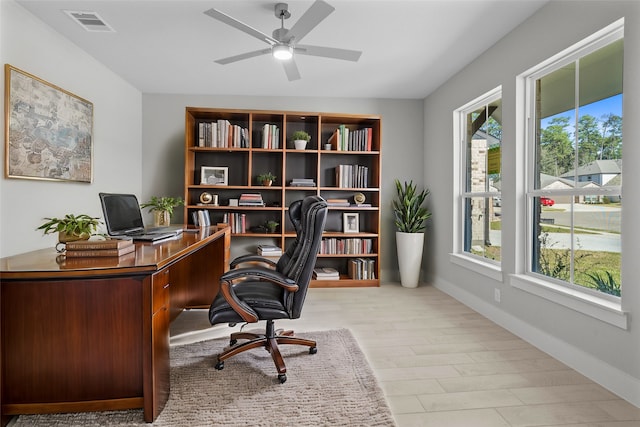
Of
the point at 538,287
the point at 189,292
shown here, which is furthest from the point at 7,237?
the point at 538,287

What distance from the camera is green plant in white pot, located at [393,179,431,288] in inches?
179

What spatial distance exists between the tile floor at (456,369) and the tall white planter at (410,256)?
0.79 meters

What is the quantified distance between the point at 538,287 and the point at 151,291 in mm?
2539

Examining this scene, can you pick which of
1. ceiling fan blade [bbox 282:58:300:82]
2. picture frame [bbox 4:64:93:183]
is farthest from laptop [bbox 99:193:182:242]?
ceiling fan blade [bbox 282:58:300:82]

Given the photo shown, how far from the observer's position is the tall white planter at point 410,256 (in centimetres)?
454

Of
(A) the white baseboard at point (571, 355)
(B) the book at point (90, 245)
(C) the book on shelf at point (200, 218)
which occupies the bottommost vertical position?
(A) the white baseboard at point (571, 355)

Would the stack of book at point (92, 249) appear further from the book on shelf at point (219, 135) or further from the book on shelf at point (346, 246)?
the book on shelf at point (346, 246)

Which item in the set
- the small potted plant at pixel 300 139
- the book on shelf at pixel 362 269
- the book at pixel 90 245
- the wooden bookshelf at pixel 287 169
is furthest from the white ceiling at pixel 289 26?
the book on shelf at pixel 362 269

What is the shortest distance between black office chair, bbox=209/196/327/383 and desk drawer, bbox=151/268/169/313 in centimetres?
31

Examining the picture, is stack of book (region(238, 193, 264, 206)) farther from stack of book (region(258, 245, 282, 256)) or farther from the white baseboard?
the white baseboard

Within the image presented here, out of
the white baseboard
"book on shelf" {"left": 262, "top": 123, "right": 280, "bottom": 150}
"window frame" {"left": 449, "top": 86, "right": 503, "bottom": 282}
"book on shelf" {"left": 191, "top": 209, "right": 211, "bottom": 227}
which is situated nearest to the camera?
the white baseboard

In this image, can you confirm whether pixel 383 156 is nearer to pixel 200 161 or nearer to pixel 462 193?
pixel 462 193

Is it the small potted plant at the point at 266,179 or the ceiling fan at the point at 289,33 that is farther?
the small potted plant at the point at 266,179

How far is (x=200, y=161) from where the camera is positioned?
4.72m
